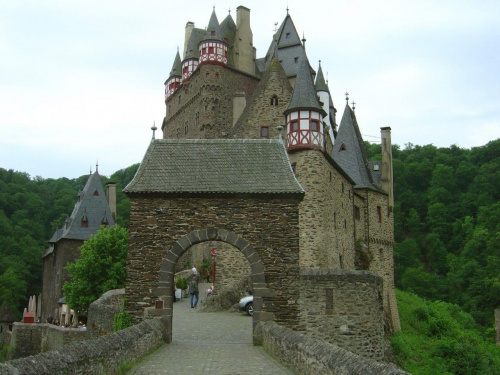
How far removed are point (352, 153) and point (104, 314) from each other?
23377mm

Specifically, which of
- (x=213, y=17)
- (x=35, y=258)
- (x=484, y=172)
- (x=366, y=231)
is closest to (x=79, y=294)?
(x=366, y=231)

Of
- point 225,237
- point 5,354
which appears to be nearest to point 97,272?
point 5,354

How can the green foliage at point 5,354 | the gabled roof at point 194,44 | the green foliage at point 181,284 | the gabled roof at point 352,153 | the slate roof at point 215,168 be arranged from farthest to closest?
the gabled roof at point 194,44 < the green foliage at point 5,354 < the gabled roof at point 352,153 < the green foliage at point 181,284 < the slate roof at point 215,168

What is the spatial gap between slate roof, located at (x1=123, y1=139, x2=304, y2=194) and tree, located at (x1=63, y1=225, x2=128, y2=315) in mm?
18626

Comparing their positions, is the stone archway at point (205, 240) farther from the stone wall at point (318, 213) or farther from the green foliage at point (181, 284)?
the green foliage at point (181, 284)

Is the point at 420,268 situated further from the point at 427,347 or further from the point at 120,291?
the point at 120,291

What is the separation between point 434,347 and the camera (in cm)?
3266

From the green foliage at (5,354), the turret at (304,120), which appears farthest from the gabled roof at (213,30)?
the green foliage at (5,354)

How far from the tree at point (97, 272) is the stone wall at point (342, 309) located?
19.4 meters

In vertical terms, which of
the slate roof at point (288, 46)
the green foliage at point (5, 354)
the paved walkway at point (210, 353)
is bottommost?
the green foliage at point (5, 354)

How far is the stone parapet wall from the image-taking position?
7.56 meters

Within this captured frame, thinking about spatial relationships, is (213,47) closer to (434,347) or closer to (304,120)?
(304,120)

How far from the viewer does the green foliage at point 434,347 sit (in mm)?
29719

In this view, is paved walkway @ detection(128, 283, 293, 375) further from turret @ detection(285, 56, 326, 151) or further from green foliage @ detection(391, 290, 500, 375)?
turret @ detection(285, 56, 326, 151)
